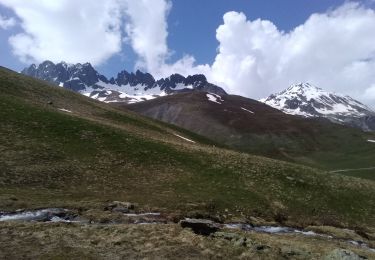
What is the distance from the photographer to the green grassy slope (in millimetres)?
44062

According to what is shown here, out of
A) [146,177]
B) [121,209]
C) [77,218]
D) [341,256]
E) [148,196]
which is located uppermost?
[146,177]

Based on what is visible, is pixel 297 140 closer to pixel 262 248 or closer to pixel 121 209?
pixel 121 209

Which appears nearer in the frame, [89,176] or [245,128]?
[89,176]

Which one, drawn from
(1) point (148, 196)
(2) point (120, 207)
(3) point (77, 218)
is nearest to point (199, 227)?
(2) point (120, 207)

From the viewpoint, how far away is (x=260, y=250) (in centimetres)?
3228

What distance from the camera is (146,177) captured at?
51.2 metres

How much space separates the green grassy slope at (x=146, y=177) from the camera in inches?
1735

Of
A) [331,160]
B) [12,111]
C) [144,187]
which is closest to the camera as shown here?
[144,187]

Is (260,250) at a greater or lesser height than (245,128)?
lesser

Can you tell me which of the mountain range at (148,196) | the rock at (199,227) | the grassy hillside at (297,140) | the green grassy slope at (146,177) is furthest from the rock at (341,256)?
the grassy hillside at (297,140)

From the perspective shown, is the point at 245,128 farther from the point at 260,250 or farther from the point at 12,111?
the point at 260,250

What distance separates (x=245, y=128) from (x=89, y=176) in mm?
140612

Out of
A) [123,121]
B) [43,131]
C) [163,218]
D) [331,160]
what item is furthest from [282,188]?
[331,160]

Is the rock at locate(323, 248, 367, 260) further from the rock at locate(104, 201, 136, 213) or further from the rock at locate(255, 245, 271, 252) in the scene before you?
the rock at locate(104, 201, 136, 213)
